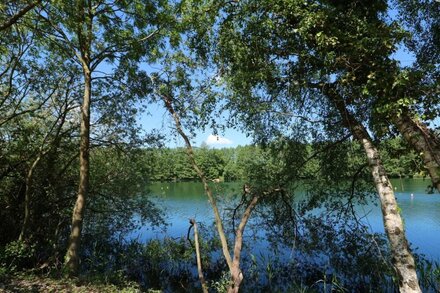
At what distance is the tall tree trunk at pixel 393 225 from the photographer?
6559 millimetres

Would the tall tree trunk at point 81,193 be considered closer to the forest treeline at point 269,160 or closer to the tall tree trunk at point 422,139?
the forest treeline at point 269,160

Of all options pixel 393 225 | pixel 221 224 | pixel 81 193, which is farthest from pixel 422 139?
pixel 81 193

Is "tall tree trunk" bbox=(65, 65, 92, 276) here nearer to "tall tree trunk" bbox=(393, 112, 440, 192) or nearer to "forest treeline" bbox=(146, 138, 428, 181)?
"forest treeline" bbox=(146, 138, 428, 181)

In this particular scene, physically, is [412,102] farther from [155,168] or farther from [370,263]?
[155,168]

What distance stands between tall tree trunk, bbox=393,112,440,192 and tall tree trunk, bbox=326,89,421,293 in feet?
2.57

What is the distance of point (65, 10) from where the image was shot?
8.38 m

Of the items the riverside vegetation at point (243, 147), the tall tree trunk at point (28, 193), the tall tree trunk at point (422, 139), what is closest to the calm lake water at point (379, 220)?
the riverside vegetation at point (243, 147)

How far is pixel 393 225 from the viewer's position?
689cm

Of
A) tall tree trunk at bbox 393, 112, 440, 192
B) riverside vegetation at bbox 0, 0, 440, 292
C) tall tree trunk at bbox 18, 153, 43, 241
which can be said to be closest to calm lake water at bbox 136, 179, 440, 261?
riverside vegetation at bbox 0, 0, 440, 292

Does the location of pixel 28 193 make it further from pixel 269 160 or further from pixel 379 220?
pixel 379 220

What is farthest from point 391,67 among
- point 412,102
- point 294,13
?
point 294,13

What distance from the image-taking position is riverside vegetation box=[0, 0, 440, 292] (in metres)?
7.24

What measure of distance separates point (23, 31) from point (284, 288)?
11197mm

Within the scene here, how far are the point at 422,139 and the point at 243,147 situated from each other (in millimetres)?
5735
